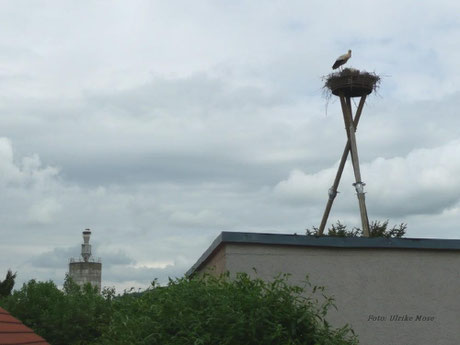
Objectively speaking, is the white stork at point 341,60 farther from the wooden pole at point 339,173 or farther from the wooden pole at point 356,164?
the wooden pole at point 339,173

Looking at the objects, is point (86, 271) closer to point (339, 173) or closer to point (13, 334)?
point (339, 173)

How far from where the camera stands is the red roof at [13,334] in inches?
314

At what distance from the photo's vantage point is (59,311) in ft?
61.8

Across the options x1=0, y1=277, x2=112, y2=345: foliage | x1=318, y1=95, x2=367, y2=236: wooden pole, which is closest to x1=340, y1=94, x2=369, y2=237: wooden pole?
x1=318, y1=95, x2=367, y2=236: wooden pole

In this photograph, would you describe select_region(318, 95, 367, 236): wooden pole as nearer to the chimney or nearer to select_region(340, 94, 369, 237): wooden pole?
select_region(340, 94, 369, 237): wooden pole

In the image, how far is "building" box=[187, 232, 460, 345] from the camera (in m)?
13.6

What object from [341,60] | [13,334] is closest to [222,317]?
[13,334]

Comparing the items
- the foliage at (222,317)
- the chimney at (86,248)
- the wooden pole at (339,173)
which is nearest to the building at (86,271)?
the chimney at (86,248)

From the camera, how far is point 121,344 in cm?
1052

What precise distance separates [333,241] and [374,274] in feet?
3.65

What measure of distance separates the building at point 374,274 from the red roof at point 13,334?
5120 millimetres

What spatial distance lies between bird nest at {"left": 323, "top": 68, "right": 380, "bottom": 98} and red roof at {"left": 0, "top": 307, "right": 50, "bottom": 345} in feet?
72.8

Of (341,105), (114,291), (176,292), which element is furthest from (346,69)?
(176,292)

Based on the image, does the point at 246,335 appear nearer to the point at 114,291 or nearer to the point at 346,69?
the point at 114,291
